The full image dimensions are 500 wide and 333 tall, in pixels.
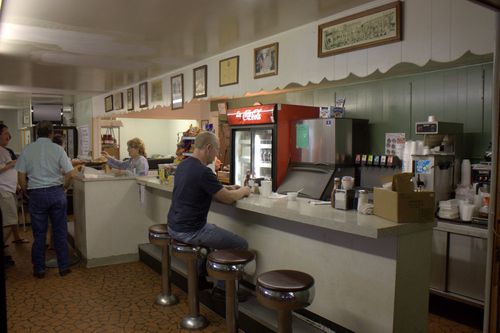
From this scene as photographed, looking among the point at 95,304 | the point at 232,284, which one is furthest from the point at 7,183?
the point at 232,284

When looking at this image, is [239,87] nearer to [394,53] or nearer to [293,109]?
[293,109]

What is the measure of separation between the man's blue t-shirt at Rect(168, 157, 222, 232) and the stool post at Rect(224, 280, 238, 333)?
1.98 ft

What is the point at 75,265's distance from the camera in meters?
5.13

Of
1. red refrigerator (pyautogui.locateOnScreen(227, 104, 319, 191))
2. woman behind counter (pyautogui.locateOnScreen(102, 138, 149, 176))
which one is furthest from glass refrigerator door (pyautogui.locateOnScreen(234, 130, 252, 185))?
woman behind counter (pyautogui.locateOnScreen(102, 138, 149, 176))

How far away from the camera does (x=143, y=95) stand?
807 centimetres

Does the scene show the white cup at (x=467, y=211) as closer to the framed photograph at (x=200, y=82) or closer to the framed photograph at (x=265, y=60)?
the framed photograph at (x=265, y=60)

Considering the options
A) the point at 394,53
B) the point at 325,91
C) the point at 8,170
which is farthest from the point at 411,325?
the point at 8,170

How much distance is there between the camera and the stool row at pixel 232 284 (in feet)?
7.52

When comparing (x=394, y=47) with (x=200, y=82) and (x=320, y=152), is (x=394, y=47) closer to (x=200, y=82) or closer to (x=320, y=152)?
(x=320, y=152)

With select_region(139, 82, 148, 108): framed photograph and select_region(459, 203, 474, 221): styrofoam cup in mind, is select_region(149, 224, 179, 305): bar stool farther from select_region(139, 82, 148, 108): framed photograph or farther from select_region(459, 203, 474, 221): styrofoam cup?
select_region(139, 82, 148, 108): framed photograph

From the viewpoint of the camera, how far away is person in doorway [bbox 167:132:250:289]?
319 centimetres

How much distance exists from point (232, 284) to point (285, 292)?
692 mm

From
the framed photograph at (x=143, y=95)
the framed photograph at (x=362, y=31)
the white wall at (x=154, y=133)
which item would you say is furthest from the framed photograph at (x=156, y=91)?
the white wall at (x=154, y=133)

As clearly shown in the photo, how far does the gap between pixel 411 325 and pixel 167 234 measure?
7.12 feet
